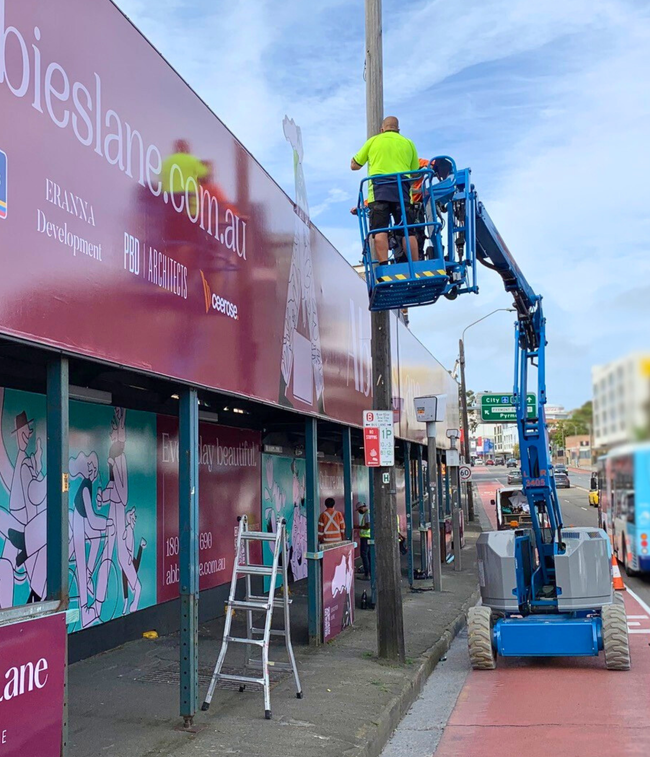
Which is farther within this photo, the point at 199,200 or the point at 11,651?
the point at 199,200

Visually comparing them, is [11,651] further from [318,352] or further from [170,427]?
[318,352]

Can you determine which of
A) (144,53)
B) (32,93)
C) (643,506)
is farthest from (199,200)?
(643,506)

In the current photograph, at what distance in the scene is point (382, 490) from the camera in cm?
941

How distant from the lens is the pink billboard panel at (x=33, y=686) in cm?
404

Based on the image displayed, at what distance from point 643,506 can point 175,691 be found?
285 inches

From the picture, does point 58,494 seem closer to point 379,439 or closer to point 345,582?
point 379,439

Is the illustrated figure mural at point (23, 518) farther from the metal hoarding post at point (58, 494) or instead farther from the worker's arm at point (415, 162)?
the worker's arm at point (415, 162)

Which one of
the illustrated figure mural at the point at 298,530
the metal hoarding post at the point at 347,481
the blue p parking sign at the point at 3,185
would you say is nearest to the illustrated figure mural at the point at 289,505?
the illustrated figure mural at the point at 298,530

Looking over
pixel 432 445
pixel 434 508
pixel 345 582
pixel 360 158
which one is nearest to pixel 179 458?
pixel 360 158

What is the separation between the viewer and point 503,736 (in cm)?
687

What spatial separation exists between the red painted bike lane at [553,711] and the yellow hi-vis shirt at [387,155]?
5294 mm

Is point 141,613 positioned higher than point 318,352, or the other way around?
point 318,352

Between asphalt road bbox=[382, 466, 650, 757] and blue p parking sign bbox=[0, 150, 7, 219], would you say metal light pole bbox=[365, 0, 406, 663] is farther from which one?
blue p parking sign bbox=[0, 150, 7, 219]

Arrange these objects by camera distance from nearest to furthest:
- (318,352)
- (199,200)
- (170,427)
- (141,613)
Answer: (199,200)
(141,613)
(170,427)
(318,352)
